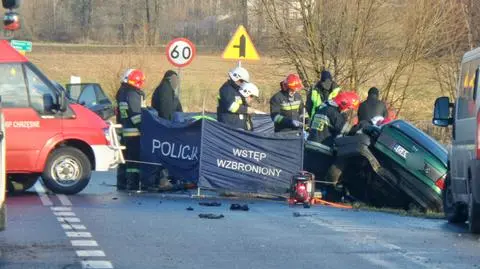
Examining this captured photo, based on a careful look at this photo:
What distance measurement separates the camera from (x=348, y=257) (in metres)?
10.5

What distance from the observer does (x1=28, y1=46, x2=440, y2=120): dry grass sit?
2938 cm

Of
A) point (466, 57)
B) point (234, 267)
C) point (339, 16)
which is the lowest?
point (234, 267)

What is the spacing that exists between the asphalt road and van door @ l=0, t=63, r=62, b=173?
832 mm

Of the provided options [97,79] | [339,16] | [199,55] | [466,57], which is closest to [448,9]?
[339,16]

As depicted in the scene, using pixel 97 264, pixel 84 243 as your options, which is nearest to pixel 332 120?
pixel 84 243

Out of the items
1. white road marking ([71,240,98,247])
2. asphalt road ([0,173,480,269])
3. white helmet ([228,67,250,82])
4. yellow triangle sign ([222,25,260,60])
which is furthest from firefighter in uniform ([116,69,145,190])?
white road marking ([71,240,98,247])

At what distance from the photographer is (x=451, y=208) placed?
1486 cm

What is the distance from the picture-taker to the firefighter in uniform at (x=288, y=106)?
18.8 metres

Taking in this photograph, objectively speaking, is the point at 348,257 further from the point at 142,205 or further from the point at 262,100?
the point at 262,100

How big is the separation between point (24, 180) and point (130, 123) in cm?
197

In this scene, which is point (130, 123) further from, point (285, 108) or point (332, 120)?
point (332, 120)

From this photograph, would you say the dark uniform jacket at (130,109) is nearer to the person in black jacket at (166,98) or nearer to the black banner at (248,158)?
the person in black jacket at (166,98)

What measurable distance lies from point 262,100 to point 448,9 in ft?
22.6

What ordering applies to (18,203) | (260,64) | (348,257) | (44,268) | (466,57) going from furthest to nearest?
(260,64) < (18,203) < (466,57) < (348,257) < (44,268)
